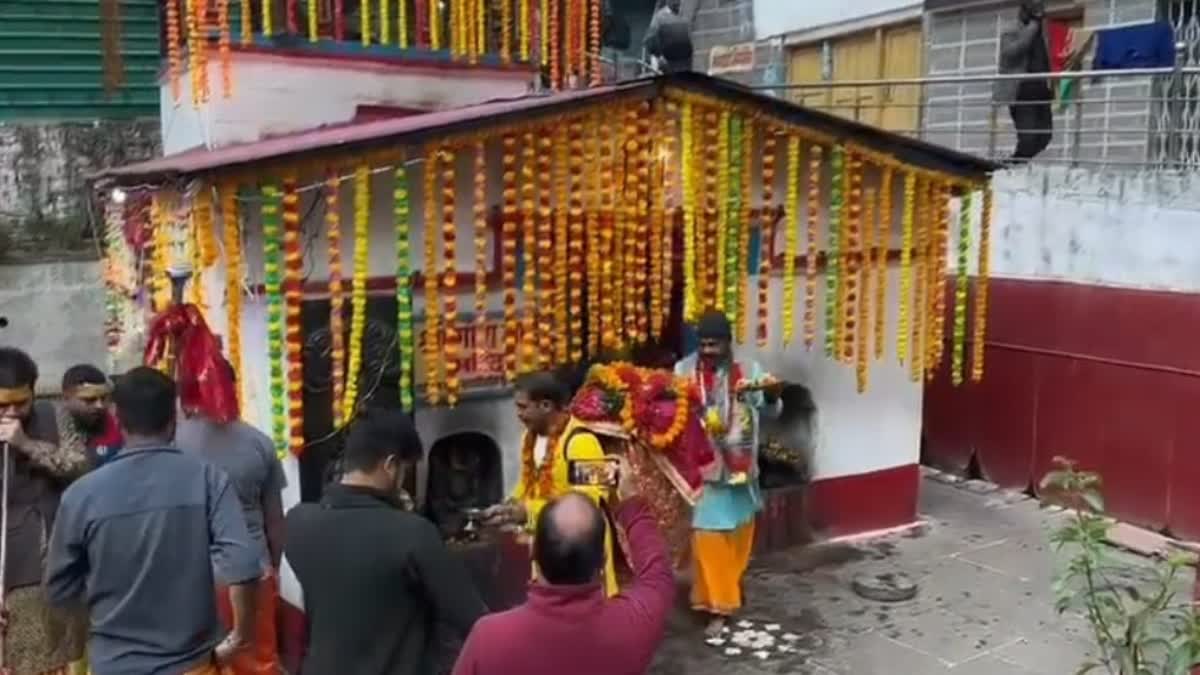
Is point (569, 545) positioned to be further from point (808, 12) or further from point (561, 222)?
point (808, 12)

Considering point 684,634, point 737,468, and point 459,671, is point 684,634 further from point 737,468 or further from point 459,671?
point 459,671

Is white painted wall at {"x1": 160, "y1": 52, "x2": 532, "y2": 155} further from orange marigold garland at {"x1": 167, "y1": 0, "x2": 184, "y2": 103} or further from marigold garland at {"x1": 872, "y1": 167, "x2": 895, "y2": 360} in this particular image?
marigold garland at {"x1": 872, "y1": 167, "x2": 895, "y2": 360}

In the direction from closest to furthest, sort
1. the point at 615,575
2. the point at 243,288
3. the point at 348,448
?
the point at 348,448 < the point at 615,575 < the point at 243,288

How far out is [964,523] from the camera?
868 centimetres

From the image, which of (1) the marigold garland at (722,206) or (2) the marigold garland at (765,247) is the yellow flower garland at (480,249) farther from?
(2) the marigold garland at (765,247)

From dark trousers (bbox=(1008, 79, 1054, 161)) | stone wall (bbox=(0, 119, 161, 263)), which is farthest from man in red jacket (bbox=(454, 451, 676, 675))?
dark trousers (bbox=(1008, 79, 1054, 161))

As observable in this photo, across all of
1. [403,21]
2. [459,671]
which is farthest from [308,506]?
[403,21]

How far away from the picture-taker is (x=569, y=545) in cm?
260

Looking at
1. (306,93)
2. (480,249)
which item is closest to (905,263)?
(480,249)

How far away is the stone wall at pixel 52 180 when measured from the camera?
9.74m

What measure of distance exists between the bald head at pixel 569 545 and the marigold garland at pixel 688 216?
163 inches

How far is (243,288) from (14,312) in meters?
4.95

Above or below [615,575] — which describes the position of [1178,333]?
above

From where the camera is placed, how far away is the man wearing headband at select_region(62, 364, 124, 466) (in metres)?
4.97
